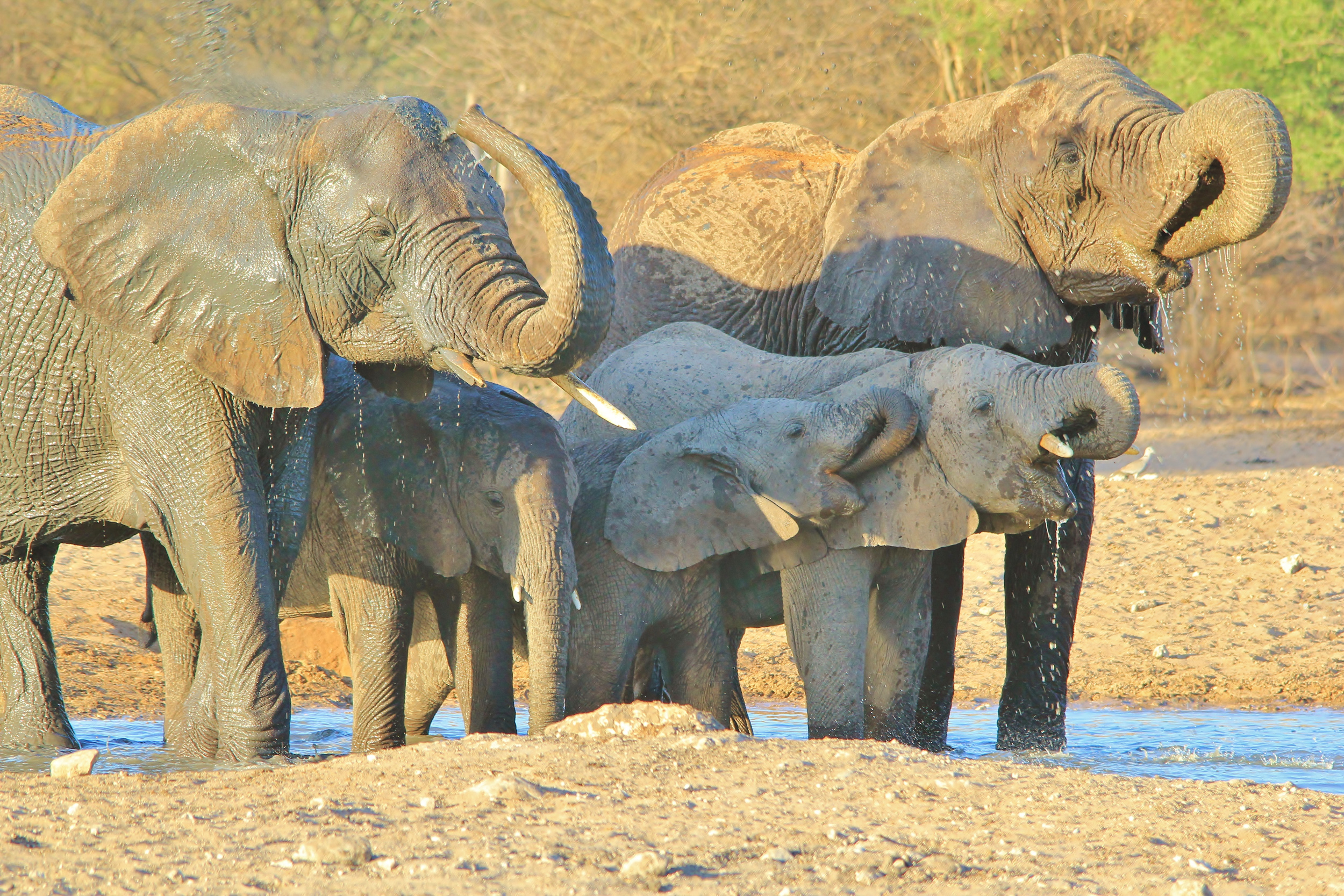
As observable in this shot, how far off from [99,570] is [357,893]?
6469mm

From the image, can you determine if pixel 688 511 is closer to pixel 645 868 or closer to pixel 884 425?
pixel 884 425

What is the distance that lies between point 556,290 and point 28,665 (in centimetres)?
248

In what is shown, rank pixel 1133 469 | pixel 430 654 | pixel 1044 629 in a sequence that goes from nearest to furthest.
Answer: pixel 430 654 → pixel 1044 629 → pixel 1133 469

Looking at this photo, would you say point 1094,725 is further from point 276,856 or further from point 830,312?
point 276,856

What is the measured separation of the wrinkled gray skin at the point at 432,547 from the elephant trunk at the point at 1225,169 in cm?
213

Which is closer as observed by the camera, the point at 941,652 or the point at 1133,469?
the point at 941,652

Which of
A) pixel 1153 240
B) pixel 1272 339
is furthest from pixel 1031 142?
pixel 1272 339

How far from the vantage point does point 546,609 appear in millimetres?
5359

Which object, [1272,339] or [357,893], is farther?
[1272,339]

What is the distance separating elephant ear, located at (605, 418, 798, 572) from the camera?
5.84 m

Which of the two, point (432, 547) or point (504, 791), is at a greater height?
point (432, 547)

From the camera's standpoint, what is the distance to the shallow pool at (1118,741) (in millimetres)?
5977

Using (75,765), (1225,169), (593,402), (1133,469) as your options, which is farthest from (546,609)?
(1133,469)

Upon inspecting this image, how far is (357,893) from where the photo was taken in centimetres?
365
